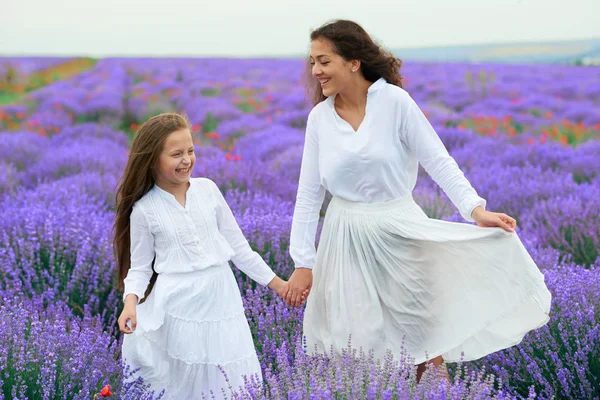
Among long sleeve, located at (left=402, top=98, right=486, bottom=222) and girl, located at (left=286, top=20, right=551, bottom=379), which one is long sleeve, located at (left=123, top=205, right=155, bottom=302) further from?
long sleeve, located at (left=402, top=98, right=486, bottom=222)

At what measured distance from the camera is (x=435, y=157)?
245 cm

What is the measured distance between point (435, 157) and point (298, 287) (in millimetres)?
654

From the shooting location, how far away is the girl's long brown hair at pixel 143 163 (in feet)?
7.76

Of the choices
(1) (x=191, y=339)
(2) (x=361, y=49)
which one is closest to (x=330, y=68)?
(2) (x=361, y=49)

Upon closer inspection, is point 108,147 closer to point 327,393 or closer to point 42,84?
point 327,393

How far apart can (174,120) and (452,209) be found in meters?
2.80

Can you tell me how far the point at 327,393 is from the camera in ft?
5.90

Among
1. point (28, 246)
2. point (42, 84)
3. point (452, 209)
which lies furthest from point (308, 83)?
point (42, 84)

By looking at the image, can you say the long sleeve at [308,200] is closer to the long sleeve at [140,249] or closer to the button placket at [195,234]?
the button placket at [195,234]

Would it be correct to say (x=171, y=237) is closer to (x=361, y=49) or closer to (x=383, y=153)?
(x=383, y=153)

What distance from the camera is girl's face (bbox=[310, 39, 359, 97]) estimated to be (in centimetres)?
251

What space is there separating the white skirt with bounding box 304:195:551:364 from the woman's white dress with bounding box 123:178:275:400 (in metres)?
0.32

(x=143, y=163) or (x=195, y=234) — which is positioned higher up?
(x=143, y=163)

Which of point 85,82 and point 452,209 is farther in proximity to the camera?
point 85,82
